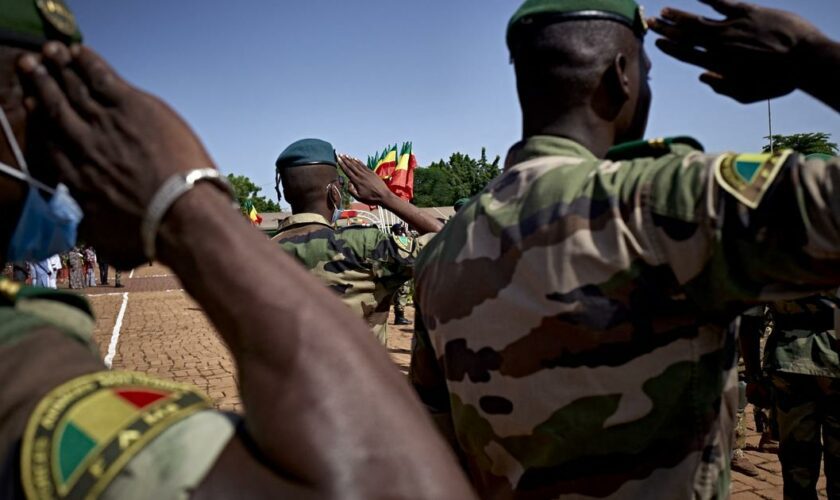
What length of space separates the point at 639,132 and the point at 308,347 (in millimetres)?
1494

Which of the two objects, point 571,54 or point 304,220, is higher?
point 571,54

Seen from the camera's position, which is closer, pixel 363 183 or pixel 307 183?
pixel 363 183

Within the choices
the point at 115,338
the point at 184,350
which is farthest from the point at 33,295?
the point at 115,338

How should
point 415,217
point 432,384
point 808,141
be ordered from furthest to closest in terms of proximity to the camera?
point 808,141
point 415,217
point 432,384

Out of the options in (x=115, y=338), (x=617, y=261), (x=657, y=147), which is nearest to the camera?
(x=617, y=261)

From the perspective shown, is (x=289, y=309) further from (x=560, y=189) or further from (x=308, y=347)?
(x=560, y=189)

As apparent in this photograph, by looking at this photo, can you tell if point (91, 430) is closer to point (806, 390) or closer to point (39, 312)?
point (39, 312)

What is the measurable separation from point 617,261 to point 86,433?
1113 millimetres

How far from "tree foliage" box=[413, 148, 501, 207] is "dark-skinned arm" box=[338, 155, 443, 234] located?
60.1m

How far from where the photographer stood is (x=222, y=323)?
791 millimetres

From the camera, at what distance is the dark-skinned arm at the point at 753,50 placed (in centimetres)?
142

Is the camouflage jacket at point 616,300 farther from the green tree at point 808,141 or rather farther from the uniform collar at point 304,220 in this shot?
the green tree at point 808,141

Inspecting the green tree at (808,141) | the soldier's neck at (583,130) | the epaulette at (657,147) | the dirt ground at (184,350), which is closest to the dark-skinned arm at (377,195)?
the soldier's neck at (583,130)

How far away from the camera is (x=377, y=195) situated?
12.2 feet
